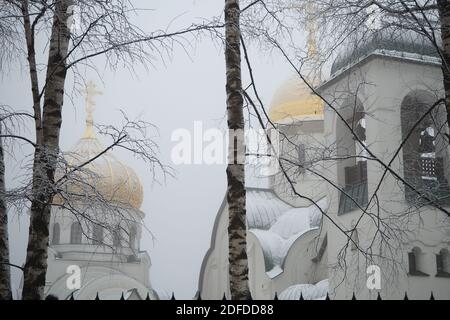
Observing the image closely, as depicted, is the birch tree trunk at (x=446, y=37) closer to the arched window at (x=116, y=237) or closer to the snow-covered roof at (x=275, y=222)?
the arched window at (x=116, y=237)

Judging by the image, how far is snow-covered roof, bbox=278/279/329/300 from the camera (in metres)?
17.7

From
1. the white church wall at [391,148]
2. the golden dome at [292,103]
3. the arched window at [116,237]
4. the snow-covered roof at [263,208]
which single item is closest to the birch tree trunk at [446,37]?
the arched window at [116,237]

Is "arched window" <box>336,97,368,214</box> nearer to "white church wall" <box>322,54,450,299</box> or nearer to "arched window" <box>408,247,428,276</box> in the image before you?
"white church wall" <box>322,54,450,299</box>

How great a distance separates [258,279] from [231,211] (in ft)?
52.6

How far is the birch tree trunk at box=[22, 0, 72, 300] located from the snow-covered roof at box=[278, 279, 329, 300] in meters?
13.3

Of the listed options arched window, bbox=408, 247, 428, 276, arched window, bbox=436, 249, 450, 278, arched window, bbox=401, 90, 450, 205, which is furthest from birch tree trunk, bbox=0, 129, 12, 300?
arched window, bbox=436, 249, 450, 278

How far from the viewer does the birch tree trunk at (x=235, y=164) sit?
5289 millimetres

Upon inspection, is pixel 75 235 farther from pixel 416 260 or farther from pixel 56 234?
pixel 416 260

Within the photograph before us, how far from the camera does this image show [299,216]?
75.3ft
